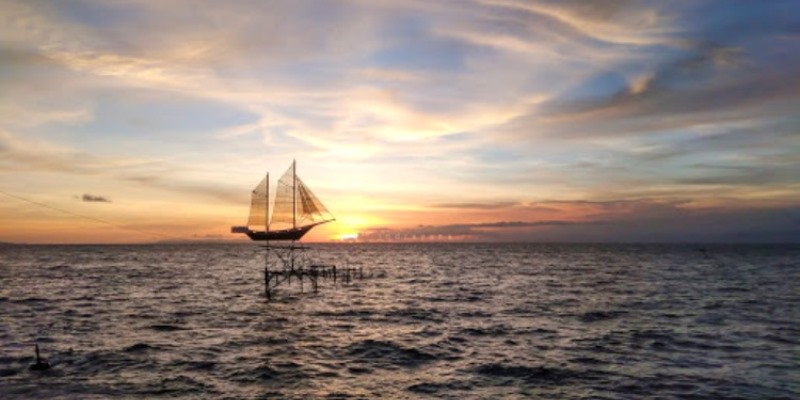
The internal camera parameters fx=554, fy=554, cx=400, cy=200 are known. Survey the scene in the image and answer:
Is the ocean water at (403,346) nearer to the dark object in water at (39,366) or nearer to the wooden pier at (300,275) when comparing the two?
the dark object in water at (39,366)

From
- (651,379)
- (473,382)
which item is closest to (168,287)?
(473,382)

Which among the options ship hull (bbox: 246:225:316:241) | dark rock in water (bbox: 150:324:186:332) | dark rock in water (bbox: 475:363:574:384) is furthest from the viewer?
ship hull (bbox: 246:225:316:241)

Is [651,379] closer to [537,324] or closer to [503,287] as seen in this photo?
[537,324]

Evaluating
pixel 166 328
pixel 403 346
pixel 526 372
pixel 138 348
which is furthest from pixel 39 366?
pixel 526 372

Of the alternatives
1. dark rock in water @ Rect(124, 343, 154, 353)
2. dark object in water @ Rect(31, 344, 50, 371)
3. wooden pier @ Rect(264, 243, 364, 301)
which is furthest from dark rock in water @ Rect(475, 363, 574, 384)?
wooden pier @ Rect(264, 243, 364, 301)

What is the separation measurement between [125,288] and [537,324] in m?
60.0

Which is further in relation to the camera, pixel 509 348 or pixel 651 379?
pixel 509 348

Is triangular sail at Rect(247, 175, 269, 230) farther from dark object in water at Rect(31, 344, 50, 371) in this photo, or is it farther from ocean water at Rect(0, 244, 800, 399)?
dark object in water at Rect(31, 344, 50, 371)

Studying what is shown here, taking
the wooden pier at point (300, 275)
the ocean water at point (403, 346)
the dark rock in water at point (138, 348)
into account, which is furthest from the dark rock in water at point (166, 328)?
the wooden pier at point (300, 275)

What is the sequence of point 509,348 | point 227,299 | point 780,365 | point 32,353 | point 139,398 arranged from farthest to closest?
point 227,299 < point 509,348 < point 32,353 < point 780,365 < point 139,398

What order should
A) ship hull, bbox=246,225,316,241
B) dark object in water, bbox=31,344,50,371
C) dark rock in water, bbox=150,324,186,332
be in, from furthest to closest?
ship hull, bbox=246,225,316,241 → dark rock in water, bbox=150,324,186,332 → dark object in water, bbox=31,344,50,371

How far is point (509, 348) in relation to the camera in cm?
3531

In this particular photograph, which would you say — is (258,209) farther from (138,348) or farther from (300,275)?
(138,348)

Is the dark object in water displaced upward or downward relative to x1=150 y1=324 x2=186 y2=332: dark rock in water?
upward
